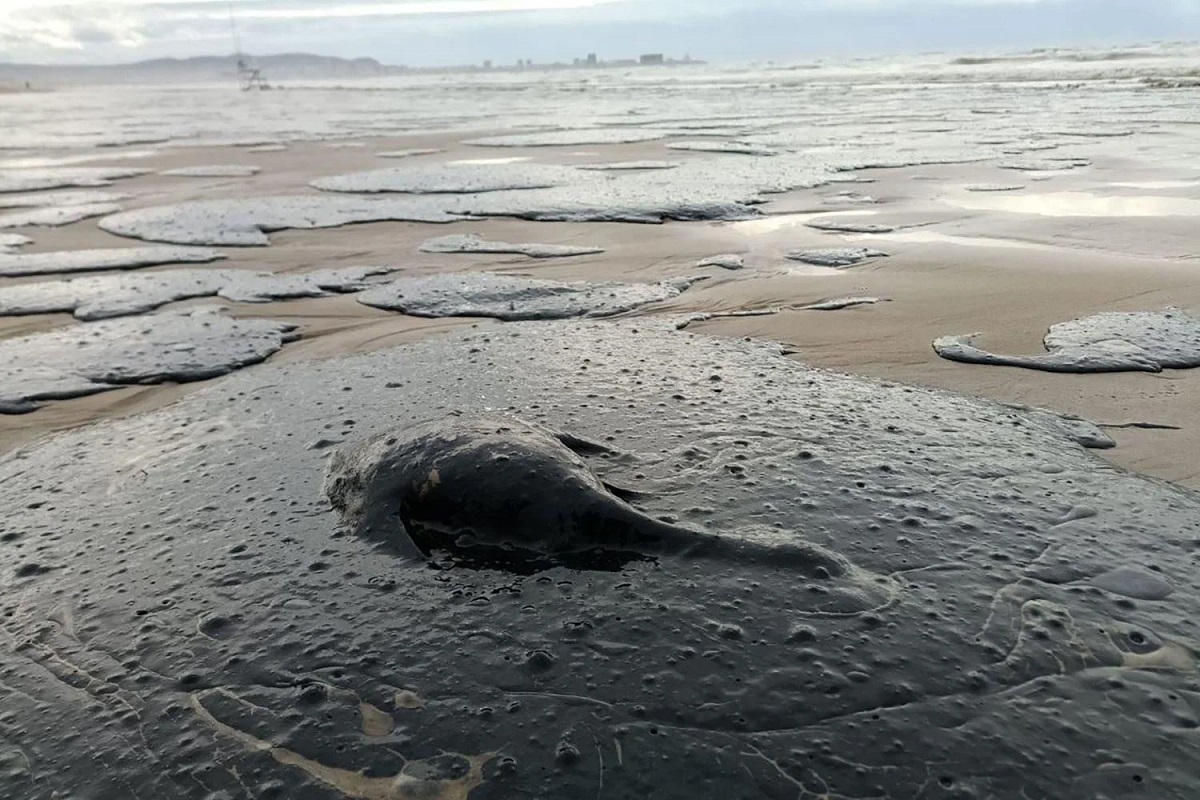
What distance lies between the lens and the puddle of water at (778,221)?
23.0ft

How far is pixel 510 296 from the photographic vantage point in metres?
5.22

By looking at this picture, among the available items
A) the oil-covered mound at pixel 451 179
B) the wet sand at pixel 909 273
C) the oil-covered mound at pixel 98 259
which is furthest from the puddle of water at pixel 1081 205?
the oil-covered mound at pixel 98 259

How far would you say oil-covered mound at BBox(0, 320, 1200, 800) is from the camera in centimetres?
162

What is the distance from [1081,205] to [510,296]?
16.8 feet

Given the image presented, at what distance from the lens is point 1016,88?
2414 centimetres

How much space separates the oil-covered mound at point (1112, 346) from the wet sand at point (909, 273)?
0.09 meters

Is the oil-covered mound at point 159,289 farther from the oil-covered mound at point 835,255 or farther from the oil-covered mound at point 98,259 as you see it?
the oil-covered mound at point 835,255

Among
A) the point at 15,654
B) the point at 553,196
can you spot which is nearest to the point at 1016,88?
the point at 553,196

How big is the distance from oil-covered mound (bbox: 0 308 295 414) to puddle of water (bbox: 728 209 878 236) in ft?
12.5

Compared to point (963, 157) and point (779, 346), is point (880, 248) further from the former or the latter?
point (963, 157)

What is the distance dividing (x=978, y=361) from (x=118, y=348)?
415 centimetres

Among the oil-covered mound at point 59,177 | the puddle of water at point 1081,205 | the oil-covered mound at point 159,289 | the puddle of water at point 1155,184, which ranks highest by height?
the puddle of water at point 1155,184

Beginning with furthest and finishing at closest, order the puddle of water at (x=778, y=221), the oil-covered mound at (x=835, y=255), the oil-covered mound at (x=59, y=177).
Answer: the oil-covered mound at (x=59, y=177)
the puddle of water at (x=778, y=221)
the oil-covered mound at (x=835, y=255)

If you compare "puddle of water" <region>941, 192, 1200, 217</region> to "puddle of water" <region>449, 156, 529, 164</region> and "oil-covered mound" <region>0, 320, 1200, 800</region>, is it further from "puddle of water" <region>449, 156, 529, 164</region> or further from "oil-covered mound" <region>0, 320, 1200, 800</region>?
"puddle of water" <region>449, 156, 529, 164</region>
